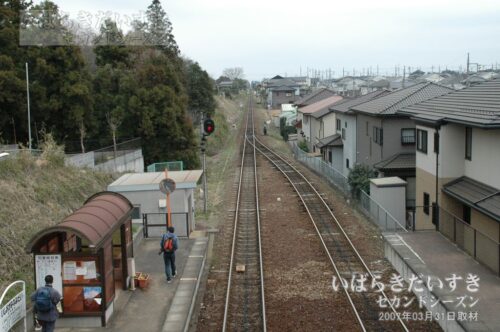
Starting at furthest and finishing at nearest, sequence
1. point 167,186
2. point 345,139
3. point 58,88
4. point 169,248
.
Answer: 1. point 345,139
2. point 58,88
3. point 167,186
4. point 169,248

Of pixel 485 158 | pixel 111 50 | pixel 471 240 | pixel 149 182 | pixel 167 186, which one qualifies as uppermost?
pixel 111 50

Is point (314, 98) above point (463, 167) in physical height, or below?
above

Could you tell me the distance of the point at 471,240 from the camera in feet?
44.7

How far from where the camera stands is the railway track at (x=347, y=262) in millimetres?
10790

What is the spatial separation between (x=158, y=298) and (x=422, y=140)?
10.9 m

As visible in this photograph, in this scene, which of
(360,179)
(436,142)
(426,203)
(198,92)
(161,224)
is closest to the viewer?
(436,142)

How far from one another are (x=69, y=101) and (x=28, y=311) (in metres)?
20.0

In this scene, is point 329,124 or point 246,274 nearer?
point 246,274

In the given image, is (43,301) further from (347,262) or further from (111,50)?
(111,50)

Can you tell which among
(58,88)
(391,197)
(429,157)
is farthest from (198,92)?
(429,157)

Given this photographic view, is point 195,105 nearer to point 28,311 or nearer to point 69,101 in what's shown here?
point 69,101

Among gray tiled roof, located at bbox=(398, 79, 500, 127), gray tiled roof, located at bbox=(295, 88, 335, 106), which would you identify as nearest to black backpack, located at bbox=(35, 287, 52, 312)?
gray tiled roof, located at bbox=(398, 79, 500, 127)

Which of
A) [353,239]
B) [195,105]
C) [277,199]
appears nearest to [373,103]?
[277,199]

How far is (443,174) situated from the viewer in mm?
16078
